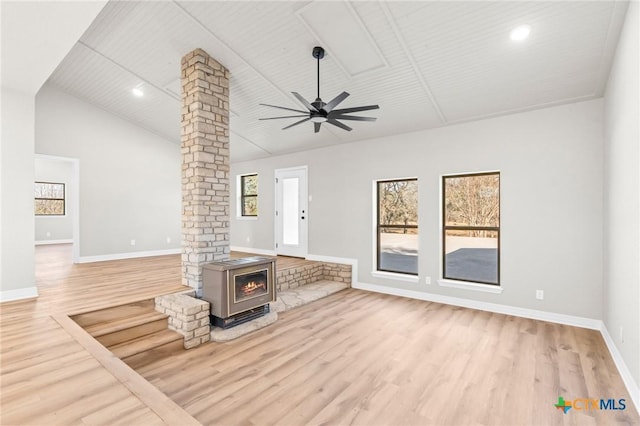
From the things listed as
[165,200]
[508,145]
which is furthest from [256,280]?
[165,200]

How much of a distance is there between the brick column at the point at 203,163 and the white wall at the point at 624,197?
14.1 feet

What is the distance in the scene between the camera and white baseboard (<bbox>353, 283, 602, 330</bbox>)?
12.7 ft

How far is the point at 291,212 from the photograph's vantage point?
702 cm

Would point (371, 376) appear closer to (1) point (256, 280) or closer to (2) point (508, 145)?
(1) point (256, 280)

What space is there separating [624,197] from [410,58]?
2.48 m

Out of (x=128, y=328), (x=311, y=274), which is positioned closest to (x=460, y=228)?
(x=311, y=274)

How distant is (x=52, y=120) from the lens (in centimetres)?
572

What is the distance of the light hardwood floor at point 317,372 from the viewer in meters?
1.87

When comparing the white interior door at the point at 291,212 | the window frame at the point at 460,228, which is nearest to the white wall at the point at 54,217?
the white interior door at the point at 291,212

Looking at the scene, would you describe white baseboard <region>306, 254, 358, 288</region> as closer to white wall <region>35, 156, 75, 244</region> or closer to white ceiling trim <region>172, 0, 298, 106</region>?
white ceiling trim <region>172, 0, 298, 106</region>

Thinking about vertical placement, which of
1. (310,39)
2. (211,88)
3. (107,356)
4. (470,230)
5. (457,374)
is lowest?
(457,374)

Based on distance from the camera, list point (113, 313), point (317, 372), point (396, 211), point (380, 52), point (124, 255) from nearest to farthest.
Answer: point (317, 372)
point (113, 313)
point (380, 52)
point (396, 211)
point (124, 255)

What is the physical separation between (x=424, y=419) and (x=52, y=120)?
7522 mm

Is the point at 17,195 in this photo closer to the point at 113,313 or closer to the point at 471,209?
the point at 113,313
